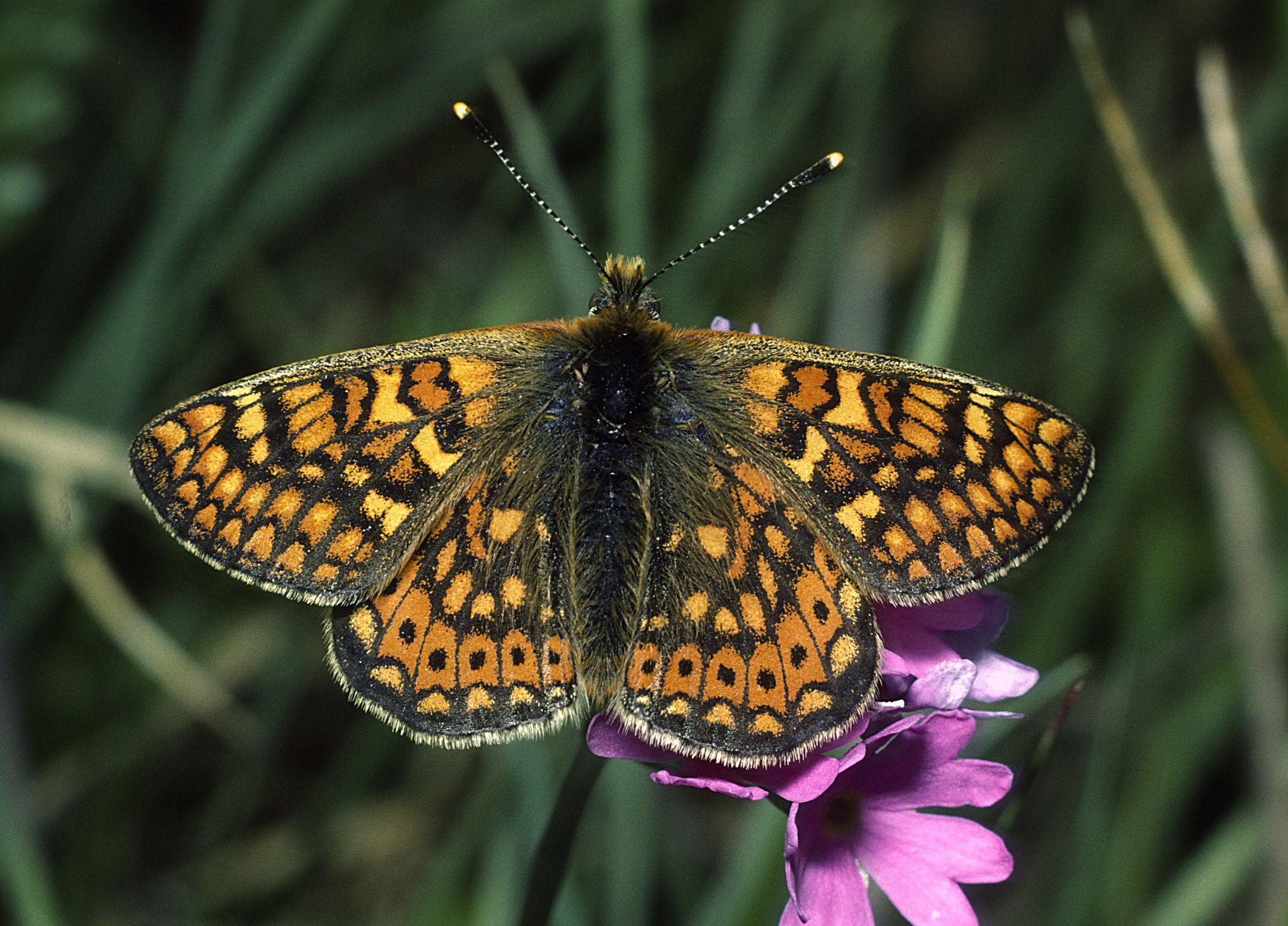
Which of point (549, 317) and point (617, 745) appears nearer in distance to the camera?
point (617, 745)

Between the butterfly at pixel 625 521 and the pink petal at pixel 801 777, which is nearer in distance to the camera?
the pink petal at pixel 801 777

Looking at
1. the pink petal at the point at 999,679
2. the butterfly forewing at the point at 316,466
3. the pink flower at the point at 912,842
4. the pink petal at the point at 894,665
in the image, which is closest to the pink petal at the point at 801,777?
the pink flower at the point at 912,842

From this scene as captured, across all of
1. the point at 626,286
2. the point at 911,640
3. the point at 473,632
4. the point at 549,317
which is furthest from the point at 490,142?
the point at 549,317

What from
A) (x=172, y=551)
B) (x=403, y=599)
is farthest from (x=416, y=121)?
(x=403, y=599)

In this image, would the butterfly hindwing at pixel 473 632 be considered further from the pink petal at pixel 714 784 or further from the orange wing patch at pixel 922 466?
the orange wing patch at pixel 922 466

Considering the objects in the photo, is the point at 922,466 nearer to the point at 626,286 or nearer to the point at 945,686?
the point at 945,686

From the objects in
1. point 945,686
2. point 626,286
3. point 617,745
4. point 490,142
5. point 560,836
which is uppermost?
point 490,142
